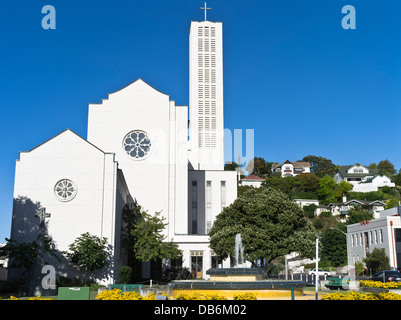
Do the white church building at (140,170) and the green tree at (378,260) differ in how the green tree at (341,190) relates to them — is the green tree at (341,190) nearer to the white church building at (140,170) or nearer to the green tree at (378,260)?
the white church building at (140,170)

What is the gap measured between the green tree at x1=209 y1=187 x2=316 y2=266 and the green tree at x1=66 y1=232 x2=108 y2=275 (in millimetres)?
12207

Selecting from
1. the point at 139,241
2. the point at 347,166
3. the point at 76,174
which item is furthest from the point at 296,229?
the point at 347,166

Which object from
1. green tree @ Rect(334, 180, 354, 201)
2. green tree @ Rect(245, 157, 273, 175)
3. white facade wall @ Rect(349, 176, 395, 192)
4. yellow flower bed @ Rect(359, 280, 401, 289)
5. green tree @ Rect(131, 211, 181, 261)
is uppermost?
green tree @ Rect(245, 157, 273, 175)

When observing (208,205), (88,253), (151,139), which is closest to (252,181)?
(208,205)

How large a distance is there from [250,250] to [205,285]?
21.5 metres

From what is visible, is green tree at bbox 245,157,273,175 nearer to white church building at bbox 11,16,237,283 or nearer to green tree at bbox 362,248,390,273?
white church building at bbox 11,16,237,283

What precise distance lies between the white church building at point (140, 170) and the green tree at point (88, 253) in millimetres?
1161

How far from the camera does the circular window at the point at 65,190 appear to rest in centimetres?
4131

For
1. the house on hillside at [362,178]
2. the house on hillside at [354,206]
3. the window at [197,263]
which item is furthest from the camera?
the house on hillside at [362,178]

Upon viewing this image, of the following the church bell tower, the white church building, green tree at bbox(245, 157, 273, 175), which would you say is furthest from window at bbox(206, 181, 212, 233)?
green tree at bbox(245, 157, 273, 175)

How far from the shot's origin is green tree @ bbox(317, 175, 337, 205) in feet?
394

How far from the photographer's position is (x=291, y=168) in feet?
529

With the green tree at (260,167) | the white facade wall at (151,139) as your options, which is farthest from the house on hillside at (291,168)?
the white facade wall at (151,139)

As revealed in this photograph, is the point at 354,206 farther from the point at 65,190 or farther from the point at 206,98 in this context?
the point at 65,190
